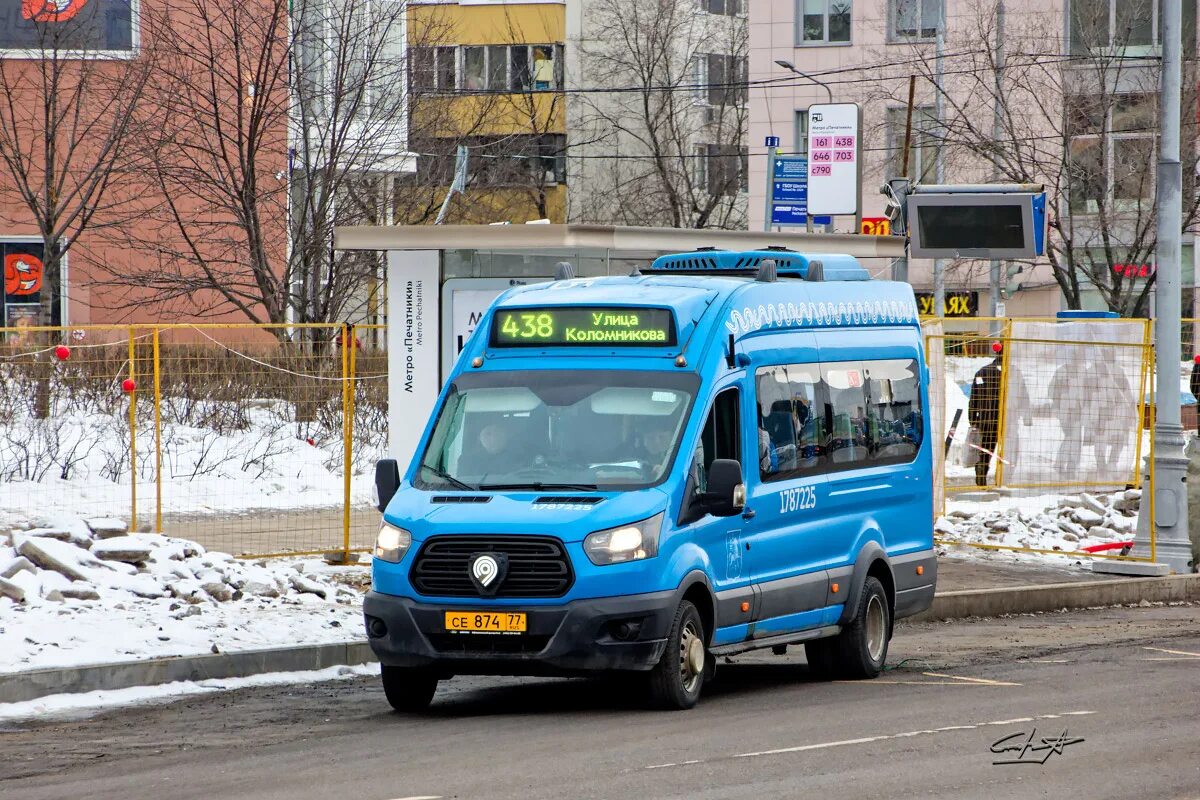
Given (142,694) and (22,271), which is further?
(22,271)

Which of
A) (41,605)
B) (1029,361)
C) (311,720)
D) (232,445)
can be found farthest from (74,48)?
(311,720)

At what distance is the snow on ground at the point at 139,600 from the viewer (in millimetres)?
12617

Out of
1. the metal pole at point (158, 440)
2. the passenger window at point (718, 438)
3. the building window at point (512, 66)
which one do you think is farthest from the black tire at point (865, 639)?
the building window at point (512, 66)

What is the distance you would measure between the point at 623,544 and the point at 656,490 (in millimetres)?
448

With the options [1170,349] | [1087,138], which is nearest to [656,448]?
[1170,349]

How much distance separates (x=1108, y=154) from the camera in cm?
3847

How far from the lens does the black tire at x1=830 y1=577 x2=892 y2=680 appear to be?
1297 cm

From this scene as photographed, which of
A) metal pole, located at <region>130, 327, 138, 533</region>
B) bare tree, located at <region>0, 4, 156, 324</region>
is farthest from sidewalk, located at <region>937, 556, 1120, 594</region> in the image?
bare tree, located at <region>0, 4, 156, 324</region>

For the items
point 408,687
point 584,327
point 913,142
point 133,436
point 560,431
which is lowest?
point 408,687

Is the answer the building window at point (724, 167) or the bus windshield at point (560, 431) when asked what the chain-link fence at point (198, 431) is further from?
the building window at point (724, 167)

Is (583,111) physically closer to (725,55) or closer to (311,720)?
(725,55)

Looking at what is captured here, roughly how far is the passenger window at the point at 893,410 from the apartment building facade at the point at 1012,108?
37.2ft

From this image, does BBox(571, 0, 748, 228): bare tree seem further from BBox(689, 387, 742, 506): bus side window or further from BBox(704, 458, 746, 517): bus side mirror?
BBox(704, 458, 746, 517): bus side mirror

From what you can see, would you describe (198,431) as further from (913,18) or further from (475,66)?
(475,66)
